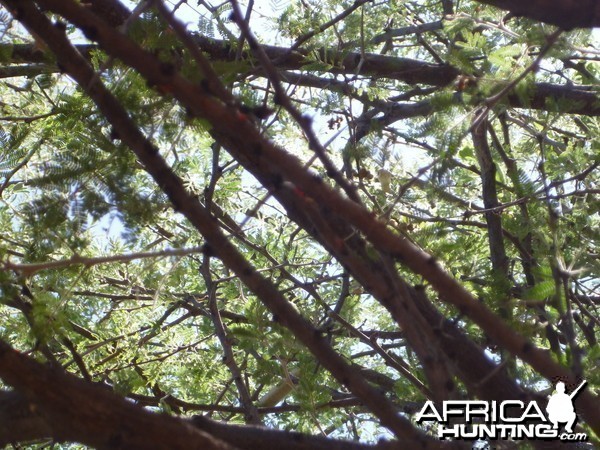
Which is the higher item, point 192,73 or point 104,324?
point 104,324

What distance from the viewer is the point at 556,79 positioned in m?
4.18

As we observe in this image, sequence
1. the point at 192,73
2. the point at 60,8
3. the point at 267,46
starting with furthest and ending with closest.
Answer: the point at 267,46
the point at 192,73
the point at 60,8

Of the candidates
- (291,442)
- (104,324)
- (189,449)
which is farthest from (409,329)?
(104,324)

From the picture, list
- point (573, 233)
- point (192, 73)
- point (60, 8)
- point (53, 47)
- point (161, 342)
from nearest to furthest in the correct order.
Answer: point (60, 8), point (53, 47), point (192, 73), point (573, 233), point (161, 342)

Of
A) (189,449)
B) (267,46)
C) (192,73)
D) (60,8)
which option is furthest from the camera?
(267,46)

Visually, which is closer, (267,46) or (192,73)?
(192,73)

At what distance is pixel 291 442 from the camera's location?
191cm

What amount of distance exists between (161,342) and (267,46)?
154 centimetres

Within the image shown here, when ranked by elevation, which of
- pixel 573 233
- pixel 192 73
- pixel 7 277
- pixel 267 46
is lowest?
pixel 7 277

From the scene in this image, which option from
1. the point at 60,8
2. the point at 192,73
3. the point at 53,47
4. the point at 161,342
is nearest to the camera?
the point at 60,8

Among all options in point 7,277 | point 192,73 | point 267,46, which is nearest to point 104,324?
point 267,46

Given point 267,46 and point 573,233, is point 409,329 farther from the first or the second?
point 267,46

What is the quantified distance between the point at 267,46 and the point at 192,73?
5.06 feet

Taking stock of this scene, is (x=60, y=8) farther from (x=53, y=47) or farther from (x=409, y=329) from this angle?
(x=409, y=329)
